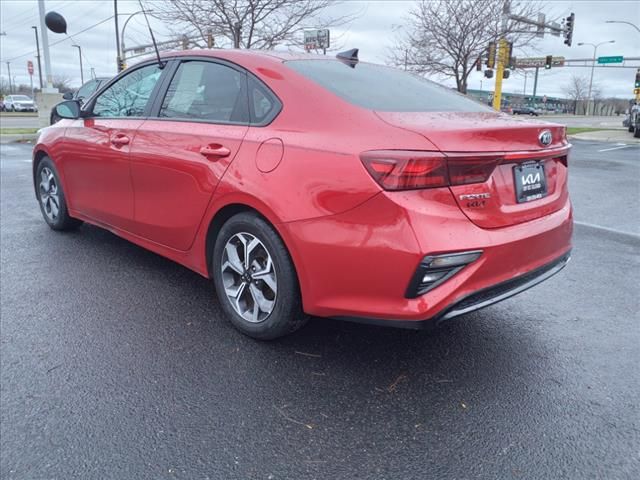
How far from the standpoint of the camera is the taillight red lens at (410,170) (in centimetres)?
226

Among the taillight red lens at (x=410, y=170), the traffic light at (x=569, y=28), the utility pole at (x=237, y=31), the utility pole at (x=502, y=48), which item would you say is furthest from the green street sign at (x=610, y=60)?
the taillight red lens at (x=410, y=170)

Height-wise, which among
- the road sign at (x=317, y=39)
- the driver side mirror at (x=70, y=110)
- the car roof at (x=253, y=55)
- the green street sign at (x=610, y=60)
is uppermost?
the green street sign at (x=610, y=60)

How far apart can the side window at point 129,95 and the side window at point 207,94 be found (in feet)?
0.95

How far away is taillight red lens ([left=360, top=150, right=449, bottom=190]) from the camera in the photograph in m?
2.26

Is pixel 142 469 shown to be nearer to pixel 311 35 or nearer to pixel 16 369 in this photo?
pixel 16 369

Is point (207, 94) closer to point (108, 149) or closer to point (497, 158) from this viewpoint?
point (108, 149)

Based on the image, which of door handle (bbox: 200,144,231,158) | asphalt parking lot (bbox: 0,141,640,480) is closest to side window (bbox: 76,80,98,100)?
asphalt parking lot (bbox: 0,141,640,480)

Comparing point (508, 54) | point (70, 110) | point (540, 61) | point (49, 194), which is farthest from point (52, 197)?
point (540, 61)

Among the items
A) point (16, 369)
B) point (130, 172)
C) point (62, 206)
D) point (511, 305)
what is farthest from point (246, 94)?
point (62, 206)

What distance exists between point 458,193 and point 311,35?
14.2m

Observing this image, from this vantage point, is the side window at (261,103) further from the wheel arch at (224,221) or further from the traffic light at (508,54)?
the traffic light at (508,54)

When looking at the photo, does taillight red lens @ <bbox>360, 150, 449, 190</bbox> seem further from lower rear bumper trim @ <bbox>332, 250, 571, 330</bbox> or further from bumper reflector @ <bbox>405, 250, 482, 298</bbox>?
lower rear bumper trim @ <bbox>332, 250, 571, 330</bbox>

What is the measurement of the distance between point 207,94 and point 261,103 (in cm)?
56

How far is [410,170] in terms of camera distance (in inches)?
89.0
